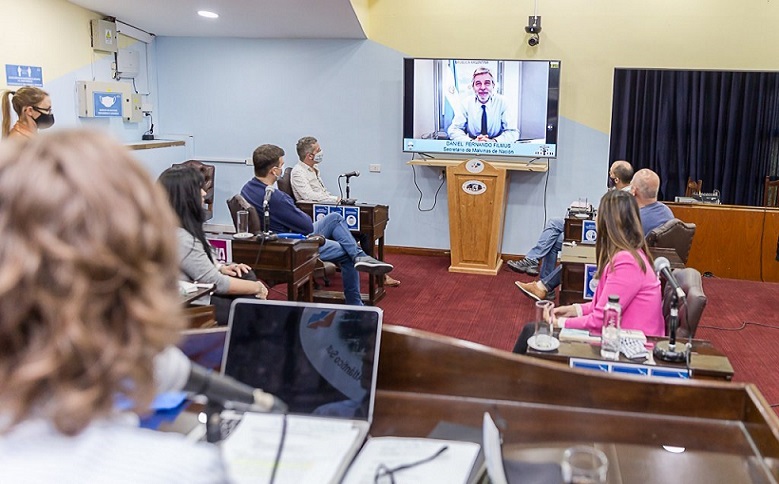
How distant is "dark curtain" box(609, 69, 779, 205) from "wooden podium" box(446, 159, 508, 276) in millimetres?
2113

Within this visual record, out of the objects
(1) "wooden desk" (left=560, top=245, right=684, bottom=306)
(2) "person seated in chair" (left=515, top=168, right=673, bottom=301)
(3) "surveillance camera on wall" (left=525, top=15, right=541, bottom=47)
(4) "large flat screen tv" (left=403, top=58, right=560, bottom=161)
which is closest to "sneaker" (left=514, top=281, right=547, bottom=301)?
(2) "person seated in chair" (left=515, top=168, right=673, bottom=301)

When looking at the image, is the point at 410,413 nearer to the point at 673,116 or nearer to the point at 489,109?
the point at 489,109

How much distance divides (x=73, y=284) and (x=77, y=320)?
0.03 m

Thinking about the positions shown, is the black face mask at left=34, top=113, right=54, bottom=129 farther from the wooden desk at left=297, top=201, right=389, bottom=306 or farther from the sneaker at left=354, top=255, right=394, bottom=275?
the sneaker at left=354, top=255, right=394, bottom=275

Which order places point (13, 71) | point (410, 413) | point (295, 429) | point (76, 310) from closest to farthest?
point (76, 310) < point (295, 429) < point (410, 413) < point (13, 71)

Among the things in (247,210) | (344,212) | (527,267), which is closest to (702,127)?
(527,267)

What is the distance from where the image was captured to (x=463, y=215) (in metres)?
6.34

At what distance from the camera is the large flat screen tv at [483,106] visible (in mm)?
6320

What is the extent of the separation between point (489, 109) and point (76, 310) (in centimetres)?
608

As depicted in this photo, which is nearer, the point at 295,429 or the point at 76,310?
the point at 76,310

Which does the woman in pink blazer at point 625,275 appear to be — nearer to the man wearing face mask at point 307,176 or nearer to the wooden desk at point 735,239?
the man wearing face mask at point 307,176

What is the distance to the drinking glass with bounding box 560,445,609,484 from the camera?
1122 mm

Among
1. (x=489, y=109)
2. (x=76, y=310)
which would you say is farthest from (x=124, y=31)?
(x=76, y=310)

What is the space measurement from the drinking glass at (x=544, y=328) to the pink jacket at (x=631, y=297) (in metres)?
0.35
